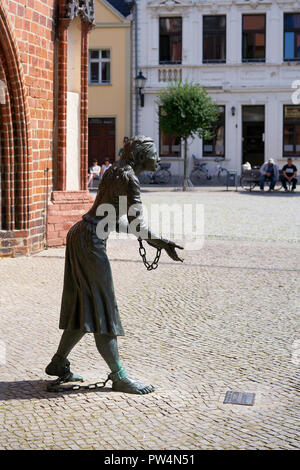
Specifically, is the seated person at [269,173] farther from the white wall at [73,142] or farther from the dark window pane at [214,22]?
the white wall at [73,142]

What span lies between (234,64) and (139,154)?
29691mm

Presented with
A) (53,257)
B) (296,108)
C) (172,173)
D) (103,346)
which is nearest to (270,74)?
(296,108)

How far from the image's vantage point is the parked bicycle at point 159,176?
3225cm

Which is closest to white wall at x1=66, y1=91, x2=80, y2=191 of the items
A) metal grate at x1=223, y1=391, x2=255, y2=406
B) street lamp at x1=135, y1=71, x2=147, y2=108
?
metal grate at x1=223, y1=391, x2=255, y2=406

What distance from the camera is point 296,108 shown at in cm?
3391

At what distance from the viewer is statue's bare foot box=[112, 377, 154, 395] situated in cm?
507

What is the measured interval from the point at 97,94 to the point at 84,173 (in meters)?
22.3

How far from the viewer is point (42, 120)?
11930 mm

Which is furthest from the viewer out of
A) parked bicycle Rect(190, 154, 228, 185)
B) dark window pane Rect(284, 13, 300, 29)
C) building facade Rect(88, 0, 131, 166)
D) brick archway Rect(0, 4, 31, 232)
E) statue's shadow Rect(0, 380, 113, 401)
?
building facade Rect(88, 0, 131, 166)

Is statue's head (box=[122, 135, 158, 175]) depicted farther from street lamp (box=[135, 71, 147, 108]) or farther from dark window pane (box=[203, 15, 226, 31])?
dark window pane (box=[203, 15, 226, 31])

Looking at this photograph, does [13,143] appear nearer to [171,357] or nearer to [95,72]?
[171,357]

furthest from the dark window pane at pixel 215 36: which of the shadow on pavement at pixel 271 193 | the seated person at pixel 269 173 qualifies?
the shadow on pavement at pixel 271 193

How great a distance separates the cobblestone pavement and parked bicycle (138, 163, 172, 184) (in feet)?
68.0
